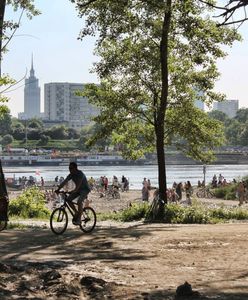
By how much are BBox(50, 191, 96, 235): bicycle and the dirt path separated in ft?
0.80

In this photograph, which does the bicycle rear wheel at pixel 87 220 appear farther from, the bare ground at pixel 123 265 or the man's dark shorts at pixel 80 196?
the man's dark shorts at pixel 80 196

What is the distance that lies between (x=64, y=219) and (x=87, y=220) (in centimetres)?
58


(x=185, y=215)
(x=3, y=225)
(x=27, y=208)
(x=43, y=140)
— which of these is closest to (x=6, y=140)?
(x=43, y=140)

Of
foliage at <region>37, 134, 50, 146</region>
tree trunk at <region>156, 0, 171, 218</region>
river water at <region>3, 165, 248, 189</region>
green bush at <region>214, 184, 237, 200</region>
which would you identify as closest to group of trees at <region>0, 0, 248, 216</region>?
tree trunk at <region>156, 0, 171, 218</region>

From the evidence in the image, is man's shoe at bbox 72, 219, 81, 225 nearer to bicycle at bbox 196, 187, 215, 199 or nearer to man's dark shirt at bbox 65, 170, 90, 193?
man's dark shirt at bbox 65, 170, 90, 193

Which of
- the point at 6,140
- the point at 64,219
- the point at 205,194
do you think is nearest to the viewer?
the point at 64,219

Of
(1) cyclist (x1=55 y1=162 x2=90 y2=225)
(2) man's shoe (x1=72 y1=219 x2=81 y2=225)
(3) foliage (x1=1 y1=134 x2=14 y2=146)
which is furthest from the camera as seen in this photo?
(3) foliage (x1=1 y1=134 x2=14 y2=146)

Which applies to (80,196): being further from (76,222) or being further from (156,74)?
(156,74)

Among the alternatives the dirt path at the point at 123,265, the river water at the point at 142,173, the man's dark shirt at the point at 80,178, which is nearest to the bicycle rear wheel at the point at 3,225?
the dirt path at the point at 123,265

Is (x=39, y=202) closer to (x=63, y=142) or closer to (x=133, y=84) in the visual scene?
(x=133, y=84)

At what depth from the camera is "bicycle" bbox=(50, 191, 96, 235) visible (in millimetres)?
13148

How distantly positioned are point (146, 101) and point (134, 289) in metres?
14.2

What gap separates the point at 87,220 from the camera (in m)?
13.5

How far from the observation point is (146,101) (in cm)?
2098
